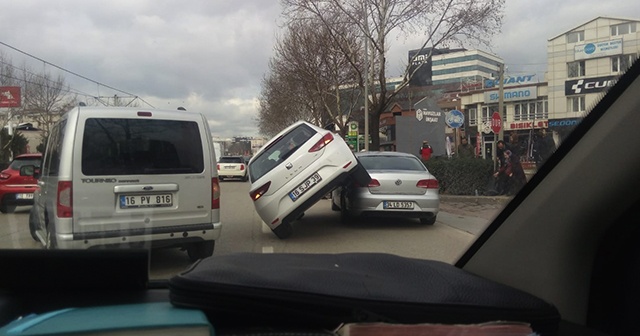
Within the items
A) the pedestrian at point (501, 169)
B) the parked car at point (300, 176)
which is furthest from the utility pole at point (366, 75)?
the pedestrian at point (501, 169)

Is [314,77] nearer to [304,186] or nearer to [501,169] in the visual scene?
[304,186]

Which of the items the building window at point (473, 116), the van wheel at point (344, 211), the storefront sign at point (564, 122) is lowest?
the van wheel at point (344, 211)

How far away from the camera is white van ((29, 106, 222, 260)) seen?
189 inches

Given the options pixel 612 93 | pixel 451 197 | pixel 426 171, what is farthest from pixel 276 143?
pixel 612 93

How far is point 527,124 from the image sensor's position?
252 centimetres

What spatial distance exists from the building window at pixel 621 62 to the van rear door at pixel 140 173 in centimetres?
433

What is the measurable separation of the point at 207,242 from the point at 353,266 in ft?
12.4

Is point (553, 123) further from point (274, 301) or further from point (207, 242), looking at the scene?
point (207, 242)

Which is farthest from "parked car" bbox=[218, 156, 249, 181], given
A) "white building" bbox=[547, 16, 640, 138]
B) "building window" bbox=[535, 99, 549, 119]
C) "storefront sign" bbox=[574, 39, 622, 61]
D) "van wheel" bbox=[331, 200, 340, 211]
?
"storefront sign" bbox=[574, 39, 622, 61]

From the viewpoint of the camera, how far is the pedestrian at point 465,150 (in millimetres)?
3666

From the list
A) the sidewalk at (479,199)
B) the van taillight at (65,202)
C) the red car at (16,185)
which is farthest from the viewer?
the red car at (16,185)

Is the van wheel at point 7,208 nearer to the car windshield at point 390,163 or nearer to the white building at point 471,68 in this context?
the car windshield at point 390,163

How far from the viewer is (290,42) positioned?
9.13 meters

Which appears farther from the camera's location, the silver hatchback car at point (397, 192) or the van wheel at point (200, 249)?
the silver hatchback car at point (397, 192)
